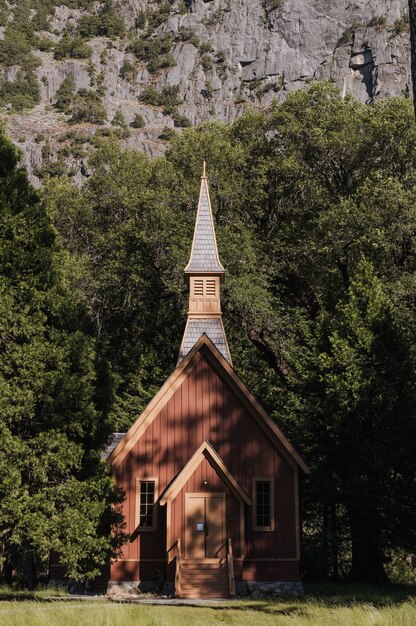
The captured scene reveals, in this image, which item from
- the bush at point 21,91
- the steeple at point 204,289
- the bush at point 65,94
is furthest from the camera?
the bush at point 65,94

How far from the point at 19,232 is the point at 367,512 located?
13.3m

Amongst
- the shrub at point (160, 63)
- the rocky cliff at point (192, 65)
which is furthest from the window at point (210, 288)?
the shrub at point (160, 63)

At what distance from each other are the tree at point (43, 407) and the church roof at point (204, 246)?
8440mm

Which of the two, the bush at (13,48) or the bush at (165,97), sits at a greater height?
the bush at (13,48)

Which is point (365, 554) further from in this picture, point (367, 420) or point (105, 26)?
point (105, 26)

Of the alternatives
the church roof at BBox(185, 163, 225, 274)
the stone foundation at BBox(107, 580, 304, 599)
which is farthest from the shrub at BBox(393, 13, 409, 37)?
the stone foundation at BBox(107, 580, 304, 599)

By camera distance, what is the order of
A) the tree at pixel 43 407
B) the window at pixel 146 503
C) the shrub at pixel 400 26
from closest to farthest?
1. the tree at pixel 43 407
2. the window at pixel 146 503
3. the shrub at pixel 400 26

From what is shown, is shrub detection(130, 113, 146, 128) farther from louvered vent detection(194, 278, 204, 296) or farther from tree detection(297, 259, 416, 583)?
tree detection(297, 259, 416, 583)

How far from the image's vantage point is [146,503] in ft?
74.3

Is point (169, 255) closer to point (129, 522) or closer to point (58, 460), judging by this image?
point (129, 522)

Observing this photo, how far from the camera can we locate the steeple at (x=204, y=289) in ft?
84.4

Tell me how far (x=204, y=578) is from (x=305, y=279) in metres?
14.9

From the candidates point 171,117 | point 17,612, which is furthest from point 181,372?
point 171,117

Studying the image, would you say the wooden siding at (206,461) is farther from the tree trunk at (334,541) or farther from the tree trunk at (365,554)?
the tree trunk at (334,541)
